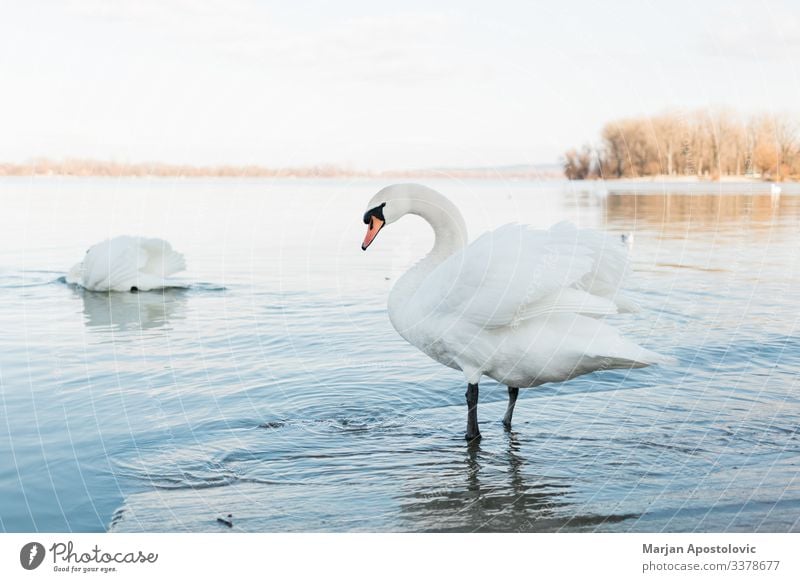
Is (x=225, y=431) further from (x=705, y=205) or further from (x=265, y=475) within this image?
(x=705, y=205)

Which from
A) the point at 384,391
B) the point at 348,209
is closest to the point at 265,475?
the point at 384,391

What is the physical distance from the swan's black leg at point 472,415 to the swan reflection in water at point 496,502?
0.37 metres

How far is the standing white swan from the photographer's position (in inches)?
199

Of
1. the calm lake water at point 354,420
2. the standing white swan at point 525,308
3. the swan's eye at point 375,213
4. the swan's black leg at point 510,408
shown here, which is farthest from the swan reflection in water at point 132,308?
the standing white swan at point 525,308

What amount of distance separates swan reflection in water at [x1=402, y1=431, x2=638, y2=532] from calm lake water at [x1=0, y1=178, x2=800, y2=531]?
1 centimetres

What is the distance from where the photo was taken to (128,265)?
1133cm

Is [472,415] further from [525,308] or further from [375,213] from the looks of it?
[375,213]

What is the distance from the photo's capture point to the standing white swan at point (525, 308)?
505 centimetres

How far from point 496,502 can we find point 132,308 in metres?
6.90

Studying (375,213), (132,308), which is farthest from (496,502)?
(132,308)

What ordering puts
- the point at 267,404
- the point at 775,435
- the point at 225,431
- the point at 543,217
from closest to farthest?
the point at 775,435
the point at 225,431
the point at 267,404
the point at 543,217

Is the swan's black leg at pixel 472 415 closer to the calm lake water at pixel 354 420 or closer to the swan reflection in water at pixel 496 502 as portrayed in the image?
the calm lake water at pixel 354 420

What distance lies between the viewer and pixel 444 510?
4.61 meters
